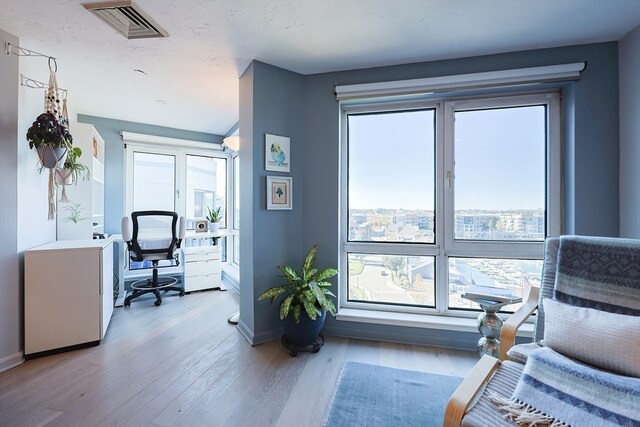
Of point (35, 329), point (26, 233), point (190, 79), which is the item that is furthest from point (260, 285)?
point (190, 79)

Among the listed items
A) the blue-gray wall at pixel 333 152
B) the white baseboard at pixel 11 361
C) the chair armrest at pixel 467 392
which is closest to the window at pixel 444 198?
the blue-gray wall at pixel 333 152

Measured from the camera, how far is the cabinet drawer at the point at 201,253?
363 centimetres

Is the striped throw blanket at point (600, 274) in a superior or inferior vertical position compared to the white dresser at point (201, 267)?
superior

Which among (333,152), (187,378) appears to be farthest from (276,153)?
(187,378)

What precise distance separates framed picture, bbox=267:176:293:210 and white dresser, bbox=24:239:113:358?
1410 mm

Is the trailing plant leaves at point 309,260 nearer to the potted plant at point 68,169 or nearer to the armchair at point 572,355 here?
the armchair at point 572,355

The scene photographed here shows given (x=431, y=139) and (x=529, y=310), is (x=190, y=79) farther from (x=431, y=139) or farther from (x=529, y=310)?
(x=529, y=310)

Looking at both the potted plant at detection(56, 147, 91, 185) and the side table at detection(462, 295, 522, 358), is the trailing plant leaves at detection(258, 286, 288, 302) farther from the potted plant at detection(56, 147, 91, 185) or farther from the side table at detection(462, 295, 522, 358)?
the potted plant at detection(56, 147, 91, 185)

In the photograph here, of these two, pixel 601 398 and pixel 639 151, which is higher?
pixel 639 151

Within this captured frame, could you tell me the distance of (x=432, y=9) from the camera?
5.48 feet

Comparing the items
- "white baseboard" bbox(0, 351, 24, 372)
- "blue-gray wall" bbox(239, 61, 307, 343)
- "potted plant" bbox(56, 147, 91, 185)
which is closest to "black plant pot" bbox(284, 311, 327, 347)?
"blue-gray wall" bbox(239, 61, 307, 343)

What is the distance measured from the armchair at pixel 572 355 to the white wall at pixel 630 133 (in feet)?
2.62

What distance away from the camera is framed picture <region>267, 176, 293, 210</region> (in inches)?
91.7

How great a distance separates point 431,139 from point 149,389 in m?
2.73
